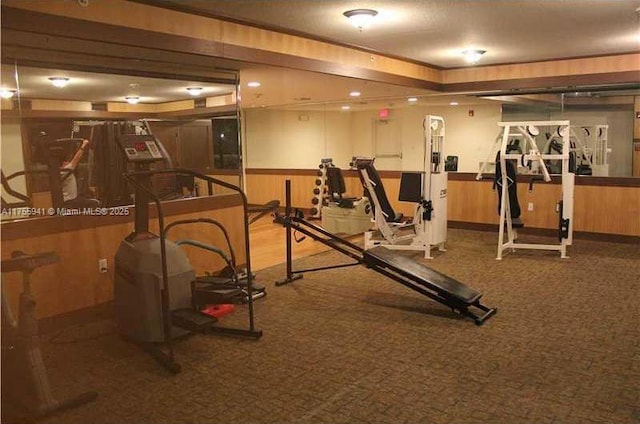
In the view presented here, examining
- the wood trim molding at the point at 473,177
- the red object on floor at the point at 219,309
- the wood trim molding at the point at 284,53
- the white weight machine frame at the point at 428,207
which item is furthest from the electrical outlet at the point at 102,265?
the wood trim molding at the point at 473,177

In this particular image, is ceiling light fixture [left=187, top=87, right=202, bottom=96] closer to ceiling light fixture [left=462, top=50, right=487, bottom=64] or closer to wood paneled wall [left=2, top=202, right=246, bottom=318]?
wood paneled wall [left=2, top=202, right=246, bottom=318]

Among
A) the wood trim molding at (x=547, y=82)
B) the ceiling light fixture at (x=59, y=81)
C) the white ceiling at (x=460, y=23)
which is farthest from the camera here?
the wood trim molding at (x=547, y=82)

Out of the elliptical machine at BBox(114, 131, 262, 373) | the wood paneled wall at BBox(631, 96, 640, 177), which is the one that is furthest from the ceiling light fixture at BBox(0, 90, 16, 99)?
the wood paneled wall at BBox(631, 96, 640, 177)

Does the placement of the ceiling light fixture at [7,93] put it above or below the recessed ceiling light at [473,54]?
below

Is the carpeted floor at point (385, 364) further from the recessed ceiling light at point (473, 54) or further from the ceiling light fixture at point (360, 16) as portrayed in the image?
the recessed ceiling light at point (473, 54)

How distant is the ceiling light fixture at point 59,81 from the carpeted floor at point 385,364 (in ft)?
6.25

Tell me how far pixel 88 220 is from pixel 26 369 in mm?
1516

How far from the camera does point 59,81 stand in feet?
13.3

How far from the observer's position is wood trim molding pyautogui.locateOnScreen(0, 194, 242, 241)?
365 cm

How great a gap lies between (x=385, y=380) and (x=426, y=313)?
128 cm

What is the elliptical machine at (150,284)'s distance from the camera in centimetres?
354

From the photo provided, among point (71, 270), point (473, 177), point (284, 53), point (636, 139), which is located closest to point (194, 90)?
point (284, 53)

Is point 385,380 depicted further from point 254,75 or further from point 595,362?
point 254,75

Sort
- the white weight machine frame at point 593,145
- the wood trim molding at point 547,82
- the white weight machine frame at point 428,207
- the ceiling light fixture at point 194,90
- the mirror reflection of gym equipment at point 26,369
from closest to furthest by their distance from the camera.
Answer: the mirror reflection of gym equipment at point 26,369 < the ceiling light fixture at point 194,90 < the white weight machine frame at point 428,207 < the wood trim molding at point 547,82 < the white weight machine frame at point 593,145
